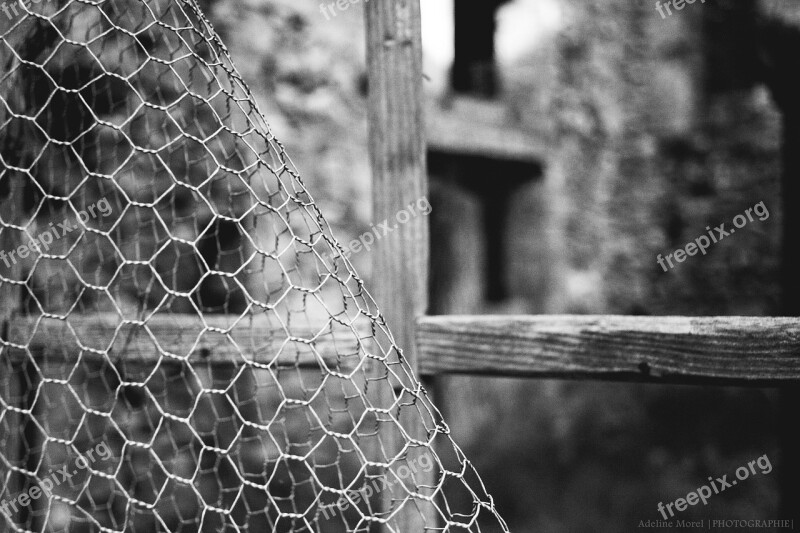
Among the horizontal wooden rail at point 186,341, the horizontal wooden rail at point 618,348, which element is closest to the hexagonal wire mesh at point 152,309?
the horizontal wooden rail at point 186,341

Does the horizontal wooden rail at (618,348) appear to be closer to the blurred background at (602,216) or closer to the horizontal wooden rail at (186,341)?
the horizontal wooden rail at (186,341)

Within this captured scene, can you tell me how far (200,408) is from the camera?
2.18 m

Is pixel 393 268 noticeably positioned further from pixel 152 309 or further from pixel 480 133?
pixel 480 133

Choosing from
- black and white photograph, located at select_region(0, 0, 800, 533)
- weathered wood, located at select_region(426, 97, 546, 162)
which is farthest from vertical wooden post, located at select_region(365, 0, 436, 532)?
weathered wood, located at select_region(426, 97, 546, 162)

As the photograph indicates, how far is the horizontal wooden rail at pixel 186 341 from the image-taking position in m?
1.25

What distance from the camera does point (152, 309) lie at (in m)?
2.00

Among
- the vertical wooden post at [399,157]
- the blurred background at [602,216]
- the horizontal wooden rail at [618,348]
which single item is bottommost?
the blurred background at [602,216]

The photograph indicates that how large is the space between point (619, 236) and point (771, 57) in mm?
3733

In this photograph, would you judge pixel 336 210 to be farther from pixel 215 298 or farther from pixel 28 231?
pixel 28 231

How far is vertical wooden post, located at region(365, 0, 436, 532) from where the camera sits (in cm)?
120

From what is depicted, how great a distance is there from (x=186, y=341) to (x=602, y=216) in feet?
15.3

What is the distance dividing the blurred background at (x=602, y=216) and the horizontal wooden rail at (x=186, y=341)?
2551 millimetres

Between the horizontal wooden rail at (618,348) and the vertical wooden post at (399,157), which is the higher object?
the vertical wooden post at (399,157)

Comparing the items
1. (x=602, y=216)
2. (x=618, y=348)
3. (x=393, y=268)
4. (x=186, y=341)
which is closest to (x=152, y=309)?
(x=186, y=341)
